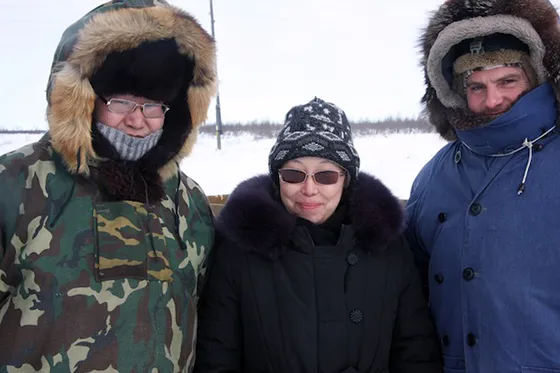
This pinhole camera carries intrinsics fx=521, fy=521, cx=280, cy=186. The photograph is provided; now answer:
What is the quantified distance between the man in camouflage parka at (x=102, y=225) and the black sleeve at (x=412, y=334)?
81 centimetres

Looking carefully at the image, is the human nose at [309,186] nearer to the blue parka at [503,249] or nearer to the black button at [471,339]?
the blue parka at [503,249]

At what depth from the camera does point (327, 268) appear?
1.96m

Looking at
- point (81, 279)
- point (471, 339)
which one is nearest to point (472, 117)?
point (471, 339)

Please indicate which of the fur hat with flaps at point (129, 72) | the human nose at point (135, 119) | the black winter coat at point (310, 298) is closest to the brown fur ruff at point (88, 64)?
the fur hat with flaps at point (129, 72)

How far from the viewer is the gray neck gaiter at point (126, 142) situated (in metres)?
1.92

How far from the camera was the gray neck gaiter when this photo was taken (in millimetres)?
1920

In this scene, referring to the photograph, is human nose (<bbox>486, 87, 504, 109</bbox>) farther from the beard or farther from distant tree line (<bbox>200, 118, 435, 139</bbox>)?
distant tree line (<bbox>200, 118, 435, 139</bbox>)

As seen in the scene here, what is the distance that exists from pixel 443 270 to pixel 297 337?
0.64 meters

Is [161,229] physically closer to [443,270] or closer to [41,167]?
[41,167]

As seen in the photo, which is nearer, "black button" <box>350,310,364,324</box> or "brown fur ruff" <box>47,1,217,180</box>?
"brown fur ruff" <box>47,1,217,180</box>

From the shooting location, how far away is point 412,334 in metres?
2.07

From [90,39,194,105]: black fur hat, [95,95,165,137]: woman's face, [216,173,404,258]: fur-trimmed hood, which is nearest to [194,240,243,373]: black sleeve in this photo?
[216,173,404,258]: fur-trimmed hood

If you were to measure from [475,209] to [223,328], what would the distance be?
106 cm

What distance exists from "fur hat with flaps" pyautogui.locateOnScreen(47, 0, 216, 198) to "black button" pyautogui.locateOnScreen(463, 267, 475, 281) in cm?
121
